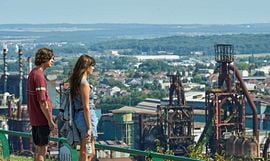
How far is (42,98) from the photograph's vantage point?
321 inches

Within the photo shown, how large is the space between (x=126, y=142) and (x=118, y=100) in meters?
46.0

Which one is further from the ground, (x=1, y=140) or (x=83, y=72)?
(x=83, y=72)

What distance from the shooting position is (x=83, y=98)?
7.66 meters

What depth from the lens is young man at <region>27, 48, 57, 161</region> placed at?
8.15 meters

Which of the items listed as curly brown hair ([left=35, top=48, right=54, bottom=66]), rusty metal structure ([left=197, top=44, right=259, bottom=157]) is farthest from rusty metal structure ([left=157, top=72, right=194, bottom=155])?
curly brown hair ([left=35, top=48, right=54, bottom=66])

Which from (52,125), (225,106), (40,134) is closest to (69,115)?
(52,125)

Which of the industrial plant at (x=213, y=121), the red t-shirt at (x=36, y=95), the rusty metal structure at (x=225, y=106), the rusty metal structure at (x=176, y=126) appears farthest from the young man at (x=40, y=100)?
the rusty metal structure at (x=176, y=126)

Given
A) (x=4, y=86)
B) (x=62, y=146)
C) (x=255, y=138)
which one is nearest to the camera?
(x=62, y=146)

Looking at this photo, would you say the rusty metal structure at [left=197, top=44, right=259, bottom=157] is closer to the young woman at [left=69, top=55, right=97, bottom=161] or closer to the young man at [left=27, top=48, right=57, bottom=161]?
the young man at [left=27, top=48, right=57, bottom=161]

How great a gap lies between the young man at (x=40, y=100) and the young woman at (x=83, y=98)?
459 millimetres

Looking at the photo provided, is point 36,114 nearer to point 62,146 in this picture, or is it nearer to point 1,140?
point 62,146

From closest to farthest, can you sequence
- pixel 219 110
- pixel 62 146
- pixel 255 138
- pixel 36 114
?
pixel 36 114 < pixel 62 146 < pixel 255 138 < pixel 219 110

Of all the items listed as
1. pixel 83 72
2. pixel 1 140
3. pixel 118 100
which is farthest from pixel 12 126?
pixel 118 100

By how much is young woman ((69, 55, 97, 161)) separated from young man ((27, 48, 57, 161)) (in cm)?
46
